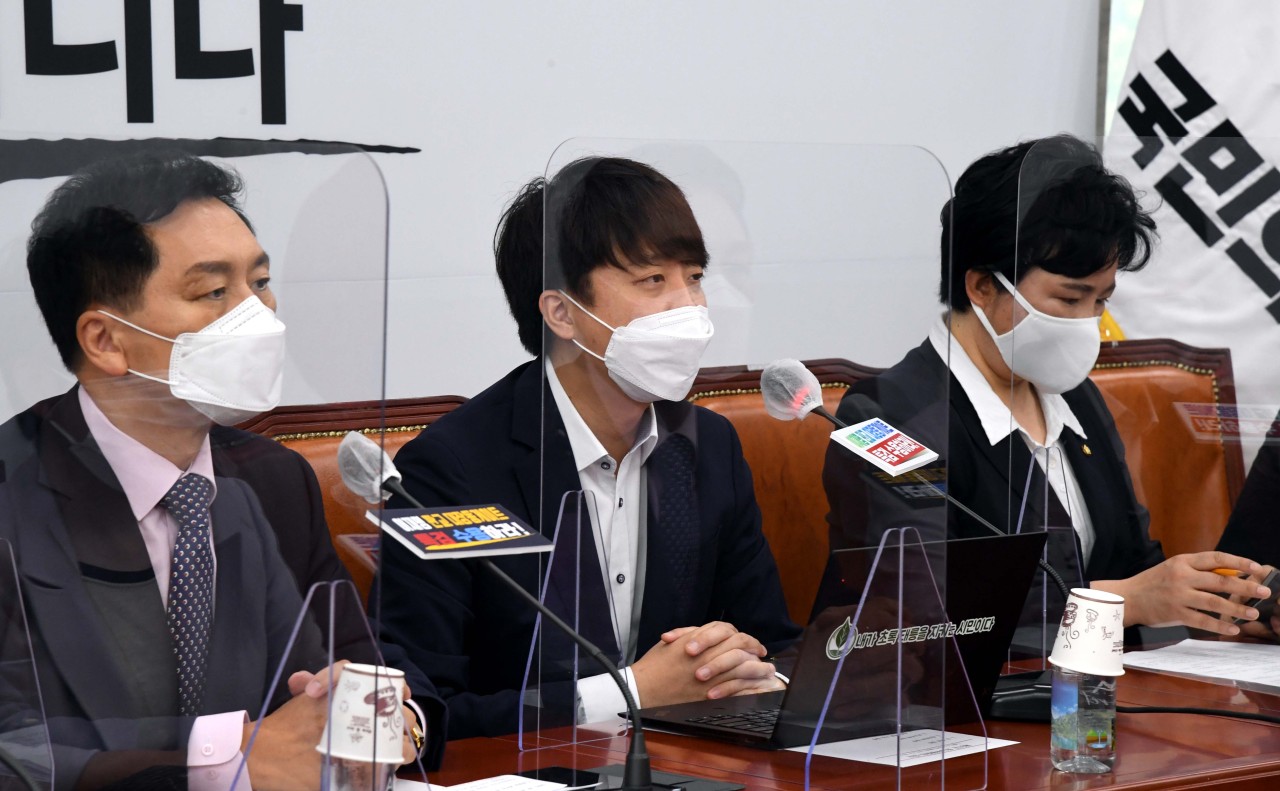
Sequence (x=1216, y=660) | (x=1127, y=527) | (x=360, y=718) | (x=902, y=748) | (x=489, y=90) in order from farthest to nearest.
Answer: (x=489, y=90) → (x=1127, y=527) → (x=1216, y=660) → (x=902, y=748) → (x=360, y=718)

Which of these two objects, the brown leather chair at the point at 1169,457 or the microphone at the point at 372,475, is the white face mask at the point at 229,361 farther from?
the brown leather chair at the point at 1169,457

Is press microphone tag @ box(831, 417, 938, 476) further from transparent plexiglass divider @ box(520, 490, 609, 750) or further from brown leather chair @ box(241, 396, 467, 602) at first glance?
brown leather chair @ box(241, 396, 467, 602)

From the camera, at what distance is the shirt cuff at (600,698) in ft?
5.97

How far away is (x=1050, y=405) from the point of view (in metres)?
2.37

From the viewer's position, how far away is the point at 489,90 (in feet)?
9.94

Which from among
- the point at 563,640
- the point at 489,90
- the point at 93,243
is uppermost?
the point at 489,90

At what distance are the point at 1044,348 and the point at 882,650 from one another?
0.80 meters

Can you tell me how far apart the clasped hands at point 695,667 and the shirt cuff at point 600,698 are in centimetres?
2

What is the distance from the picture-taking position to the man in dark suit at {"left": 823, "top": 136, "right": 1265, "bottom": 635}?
2297 millimetres

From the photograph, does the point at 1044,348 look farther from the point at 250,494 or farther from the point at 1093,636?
the point at 250,494

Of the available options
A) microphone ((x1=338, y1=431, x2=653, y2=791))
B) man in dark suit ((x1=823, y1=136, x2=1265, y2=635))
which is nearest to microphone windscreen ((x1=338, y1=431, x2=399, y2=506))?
microphone ((x1=338, y1=431, x2=653, y2=791))

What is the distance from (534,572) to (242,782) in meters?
0.54

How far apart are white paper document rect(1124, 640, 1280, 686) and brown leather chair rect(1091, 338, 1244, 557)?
191mm

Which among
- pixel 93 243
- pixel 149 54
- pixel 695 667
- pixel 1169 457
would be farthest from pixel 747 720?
Answer: pixel 149 54
